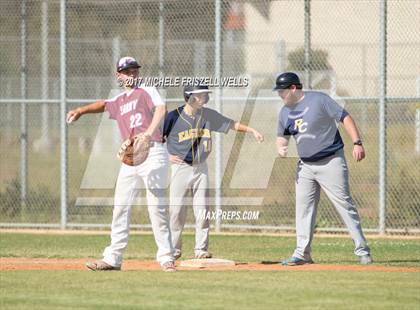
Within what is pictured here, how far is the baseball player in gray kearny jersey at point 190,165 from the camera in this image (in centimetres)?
1289

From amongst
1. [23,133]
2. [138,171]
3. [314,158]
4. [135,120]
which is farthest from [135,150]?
[23,133]

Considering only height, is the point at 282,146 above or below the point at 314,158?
above

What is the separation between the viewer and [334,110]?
39.1 feet

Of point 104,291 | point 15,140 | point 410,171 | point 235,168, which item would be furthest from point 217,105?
point 15,140

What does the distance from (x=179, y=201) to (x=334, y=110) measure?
234 centimetres

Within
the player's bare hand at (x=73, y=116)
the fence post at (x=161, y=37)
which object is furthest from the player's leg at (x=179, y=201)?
the fence post at (x=161, y=37)

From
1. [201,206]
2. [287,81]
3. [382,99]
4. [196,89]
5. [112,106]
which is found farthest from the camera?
[382,99]

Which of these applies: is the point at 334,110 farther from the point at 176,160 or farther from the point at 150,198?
the point at 150,198

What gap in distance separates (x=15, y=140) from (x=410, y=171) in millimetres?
Answer: 12646

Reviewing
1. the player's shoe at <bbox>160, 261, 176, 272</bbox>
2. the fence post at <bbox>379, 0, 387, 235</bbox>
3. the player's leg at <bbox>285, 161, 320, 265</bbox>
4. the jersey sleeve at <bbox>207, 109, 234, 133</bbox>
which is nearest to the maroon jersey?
the player's shoe at <bbox>160, 261, 176, 272</bbox>

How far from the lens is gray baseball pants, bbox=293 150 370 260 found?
473 inches

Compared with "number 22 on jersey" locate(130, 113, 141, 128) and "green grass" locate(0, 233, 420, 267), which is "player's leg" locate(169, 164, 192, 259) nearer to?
"green grass" locate(0, 233, 420, 267)

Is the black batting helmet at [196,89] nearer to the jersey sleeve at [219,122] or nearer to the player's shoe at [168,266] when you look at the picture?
the jersey sleeve at [219,122]

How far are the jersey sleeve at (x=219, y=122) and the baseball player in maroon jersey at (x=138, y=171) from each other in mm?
2123
